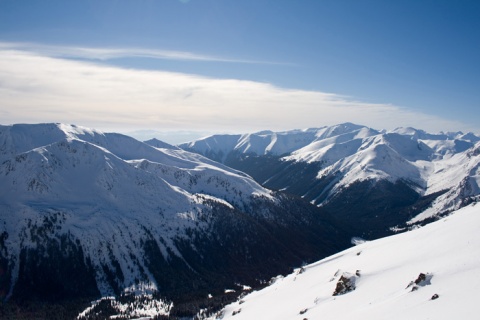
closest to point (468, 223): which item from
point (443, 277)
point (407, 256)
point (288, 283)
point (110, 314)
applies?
point (407, 256)

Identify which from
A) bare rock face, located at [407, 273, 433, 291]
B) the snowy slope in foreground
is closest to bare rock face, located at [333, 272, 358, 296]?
the snowy slope in foreground

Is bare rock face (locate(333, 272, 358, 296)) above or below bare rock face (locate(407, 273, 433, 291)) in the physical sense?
below

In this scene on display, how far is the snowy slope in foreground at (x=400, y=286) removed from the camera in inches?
2079

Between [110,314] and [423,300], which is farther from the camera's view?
[110,314]

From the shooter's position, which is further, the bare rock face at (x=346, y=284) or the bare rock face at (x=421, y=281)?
the bare rock face at (x=346, y=284)

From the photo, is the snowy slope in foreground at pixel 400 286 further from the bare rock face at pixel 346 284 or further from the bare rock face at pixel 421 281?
the bare rock face at pixel 346 284

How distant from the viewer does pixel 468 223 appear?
9312cm

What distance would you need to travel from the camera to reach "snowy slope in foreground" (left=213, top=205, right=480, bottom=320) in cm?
5281

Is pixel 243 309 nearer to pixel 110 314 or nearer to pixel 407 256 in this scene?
pixel 407 256

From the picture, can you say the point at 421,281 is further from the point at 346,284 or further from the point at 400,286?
the point at 346,284

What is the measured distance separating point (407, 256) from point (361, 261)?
2004 cm

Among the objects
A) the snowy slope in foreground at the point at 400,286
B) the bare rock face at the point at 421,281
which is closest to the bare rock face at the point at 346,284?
the snowy slope in foreground at the point at 400,286

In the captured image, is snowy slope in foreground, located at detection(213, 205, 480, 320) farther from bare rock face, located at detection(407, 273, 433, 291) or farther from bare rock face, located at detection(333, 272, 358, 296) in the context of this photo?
bare rock face, located at detection(333, 272, 358, 296)

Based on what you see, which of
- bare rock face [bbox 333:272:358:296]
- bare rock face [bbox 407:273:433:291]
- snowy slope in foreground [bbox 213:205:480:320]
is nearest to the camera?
snowy slope in foreground [bbox 213:205:480:320]
